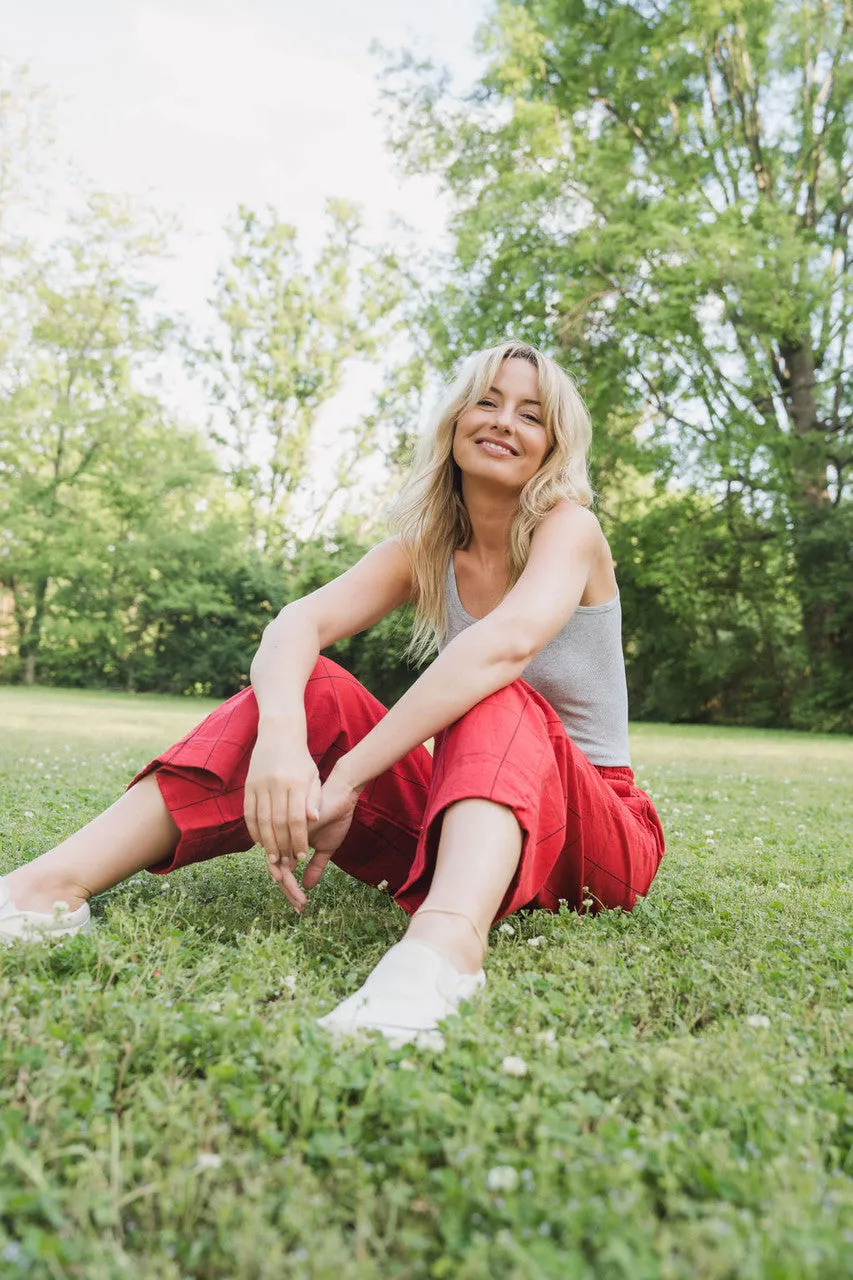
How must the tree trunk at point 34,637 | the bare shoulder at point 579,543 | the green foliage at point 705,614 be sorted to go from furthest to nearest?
1. the tree trunk at point 34,637
2. the green foliage at point 705,614
3. the bare shoulder at point 579,543

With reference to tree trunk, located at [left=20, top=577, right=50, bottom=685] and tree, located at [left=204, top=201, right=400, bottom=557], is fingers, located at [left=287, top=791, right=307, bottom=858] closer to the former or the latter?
tree trunk, located at [left=20, top=577, right=50, bottom=685]

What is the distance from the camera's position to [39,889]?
236cm

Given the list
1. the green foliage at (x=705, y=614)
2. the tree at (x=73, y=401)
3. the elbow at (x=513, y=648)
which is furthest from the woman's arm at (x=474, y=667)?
the tree at (x=73, y=401)

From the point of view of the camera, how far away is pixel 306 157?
3073 cm

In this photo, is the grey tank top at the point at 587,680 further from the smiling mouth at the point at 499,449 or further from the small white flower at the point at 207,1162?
the small white flower at the point at 207,1162

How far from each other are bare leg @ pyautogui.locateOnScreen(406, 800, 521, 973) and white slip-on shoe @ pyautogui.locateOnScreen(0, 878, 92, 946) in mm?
900

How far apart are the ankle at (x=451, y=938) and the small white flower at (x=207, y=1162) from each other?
2.12 ft

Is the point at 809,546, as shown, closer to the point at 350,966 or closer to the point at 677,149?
the point at 677,149

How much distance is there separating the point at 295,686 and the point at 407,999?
1.01m

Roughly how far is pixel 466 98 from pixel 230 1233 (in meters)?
21.6

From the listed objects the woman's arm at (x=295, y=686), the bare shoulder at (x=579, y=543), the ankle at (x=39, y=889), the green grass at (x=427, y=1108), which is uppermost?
the bare shoulder at (x=579, y=543)

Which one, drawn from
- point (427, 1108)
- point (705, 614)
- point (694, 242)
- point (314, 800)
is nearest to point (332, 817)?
point (314, 800)

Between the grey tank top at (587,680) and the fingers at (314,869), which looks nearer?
the fingers at (314,869)

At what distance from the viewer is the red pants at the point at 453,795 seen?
84.5 inches
